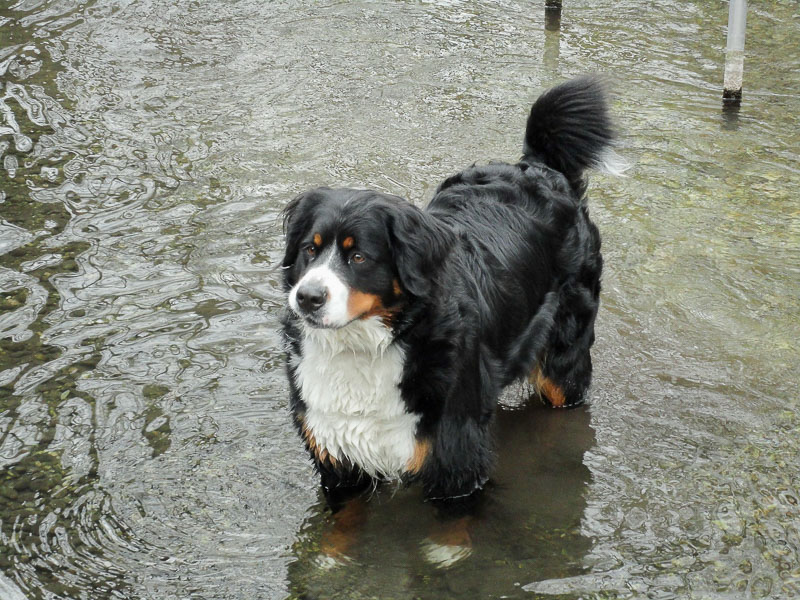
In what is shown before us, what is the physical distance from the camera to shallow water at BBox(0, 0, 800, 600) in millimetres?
3449

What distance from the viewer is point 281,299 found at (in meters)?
5.08

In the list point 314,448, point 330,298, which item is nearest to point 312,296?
point 330,298

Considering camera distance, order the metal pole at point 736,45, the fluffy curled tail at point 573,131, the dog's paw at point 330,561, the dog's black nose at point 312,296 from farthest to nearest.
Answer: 1. the metal pole at point 736,45
2. the fluffy curled tail at point 573,131
3. the dog's paw at point 330,561
4. the dog's black nose at point 312,296

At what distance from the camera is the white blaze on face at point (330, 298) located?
9.78ft

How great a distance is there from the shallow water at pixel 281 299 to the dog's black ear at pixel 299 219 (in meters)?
1.02

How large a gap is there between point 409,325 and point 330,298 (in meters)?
0.36

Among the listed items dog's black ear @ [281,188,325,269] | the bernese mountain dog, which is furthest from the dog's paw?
dog's black ear @ [281,188,325,269]

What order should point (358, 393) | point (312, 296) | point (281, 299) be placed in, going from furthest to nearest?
point (281, 299)
point (358, 393)
point (312, 296)

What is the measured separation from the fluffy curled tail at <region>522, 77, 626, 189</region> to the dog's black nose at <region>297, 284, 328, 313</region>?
1765mm

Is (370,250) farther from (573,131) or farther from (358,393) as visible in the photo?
(573,131)

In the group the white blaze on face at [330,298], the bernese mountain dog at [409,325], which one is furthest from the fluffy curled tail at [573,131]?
the white blaze on face at [330,298]

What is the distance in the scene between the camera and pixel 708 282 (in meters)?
5.20

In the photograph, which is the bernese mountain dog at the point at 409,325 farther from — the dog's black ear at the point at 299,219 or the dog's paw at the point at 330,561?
the dog's paw at the point at 330,561

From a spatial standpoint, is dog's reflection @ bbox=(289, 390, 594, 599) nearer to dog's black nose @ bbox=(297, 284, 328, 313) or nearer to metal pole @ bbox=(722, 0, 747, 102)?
dog's black nose @ bbox=(297, 284, 328, 313)
